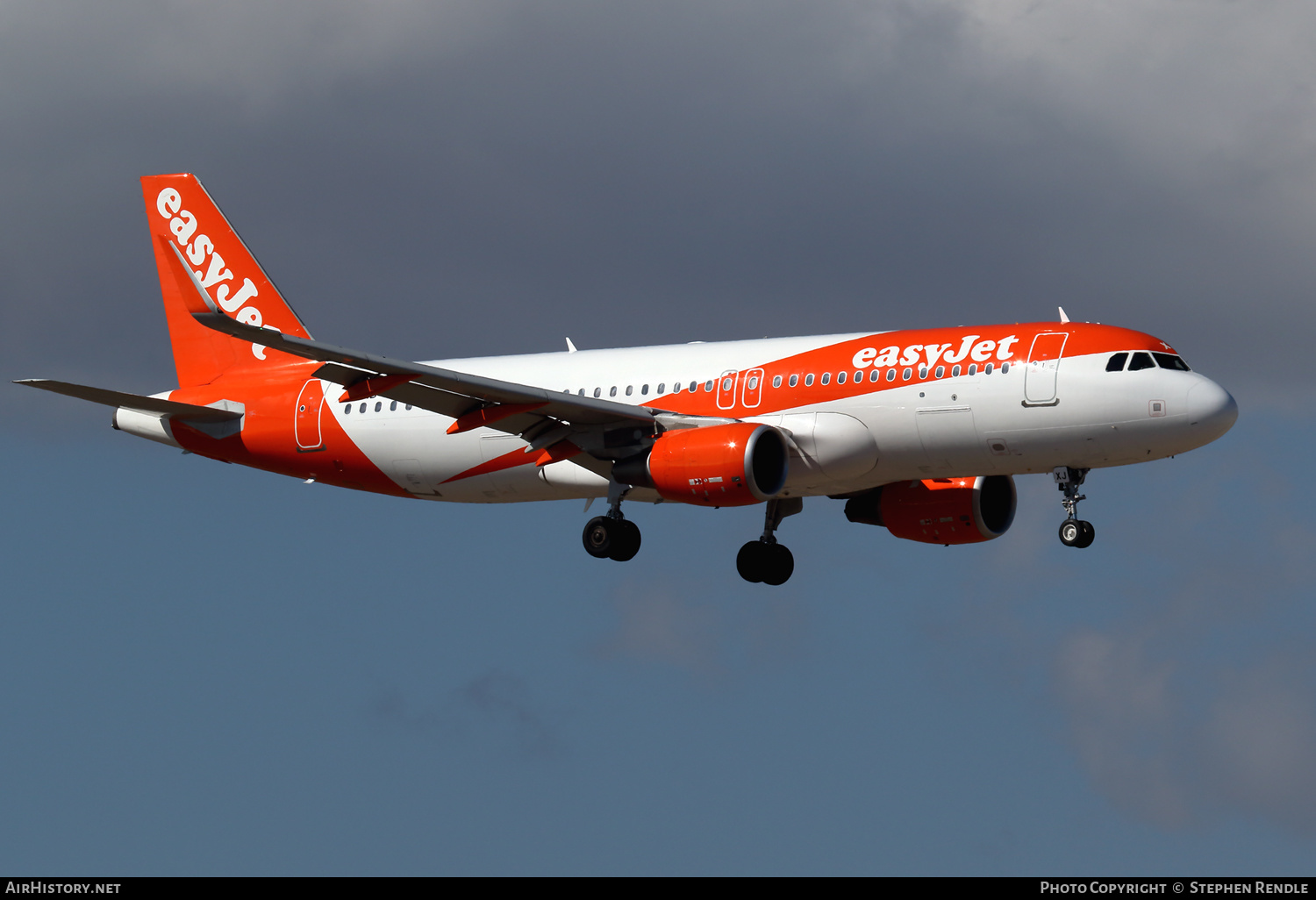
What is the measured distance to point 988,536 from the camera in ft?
160

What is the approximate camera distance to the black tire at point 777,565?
162ft

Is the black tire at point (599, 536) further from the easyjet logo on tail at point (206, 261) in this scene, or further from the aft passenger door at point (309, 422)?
the easyjet logo on tail at point (206, 261)

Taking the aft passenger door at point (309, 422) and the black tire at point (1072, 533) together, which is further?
the aft passenger door at point (309, 422)

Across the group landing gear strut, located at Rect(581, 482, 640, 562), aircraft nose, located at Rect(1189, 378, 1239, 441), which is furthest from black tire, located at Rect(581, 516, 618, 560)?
aircraft nose, located at Rect(1189, 378, 1239, 441)

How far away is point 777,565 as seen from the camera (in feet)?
162

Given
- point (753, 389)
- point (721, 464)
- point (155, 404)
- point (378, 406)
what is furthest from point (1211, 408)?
point (155, 404)

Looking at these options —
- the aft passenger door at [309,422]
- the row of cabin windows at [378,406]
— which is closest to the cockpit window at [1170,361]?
the row of cabin windows at [378,406]

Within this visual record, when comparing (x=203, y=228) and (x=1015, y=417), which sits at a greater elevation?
(x=203, y=228)

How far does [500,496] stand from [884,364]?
11593mm

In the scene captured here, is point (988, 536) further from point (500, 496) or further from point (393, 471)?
point (393, 471)

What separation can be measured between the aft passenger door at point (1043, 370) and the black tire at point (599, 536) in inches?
428

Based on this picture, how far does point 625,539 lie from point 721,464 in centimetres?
460

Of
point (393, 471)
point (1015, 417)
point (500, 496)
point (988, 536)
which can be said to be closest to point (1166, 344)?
point (1015, 417)

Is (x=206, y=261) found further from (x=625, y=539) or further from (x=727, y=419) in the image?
(x=727, y=419)
